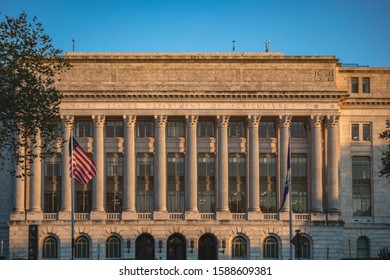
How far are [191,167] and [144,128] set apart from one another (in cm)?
591

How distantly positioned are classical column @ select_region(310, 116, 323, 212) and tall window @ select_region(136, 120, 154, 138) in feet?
48.9

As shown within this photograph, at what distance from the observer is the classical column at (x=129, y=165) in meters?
76.5

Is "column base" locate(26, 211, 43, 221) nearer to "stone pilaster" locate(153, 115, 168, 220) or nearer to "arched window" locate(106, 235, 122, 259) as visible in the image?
"arched window" locate(106, 235, 122, 259)

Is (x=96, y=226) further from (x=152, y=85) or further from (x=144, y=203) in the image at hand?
(x=152, y=85)

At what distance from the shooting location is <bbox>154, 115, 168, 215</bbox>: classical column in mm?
76438

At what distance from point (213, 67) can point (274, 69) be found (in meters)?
5.69

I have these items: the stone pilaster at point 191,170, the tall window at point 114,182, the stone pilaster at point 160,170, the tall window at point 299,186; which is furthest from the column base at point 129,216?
the tall window at point 299,186

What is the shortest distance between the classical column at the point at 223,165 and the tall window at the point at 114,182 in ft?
30.0

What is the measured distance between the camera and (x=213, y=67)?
78312 mm

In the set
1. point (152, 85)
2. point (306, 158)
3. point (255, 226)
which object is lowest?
point (255, 226)

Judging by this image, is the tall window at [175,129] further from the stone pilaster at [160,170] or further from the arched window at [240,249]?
the arched window at [240,249]

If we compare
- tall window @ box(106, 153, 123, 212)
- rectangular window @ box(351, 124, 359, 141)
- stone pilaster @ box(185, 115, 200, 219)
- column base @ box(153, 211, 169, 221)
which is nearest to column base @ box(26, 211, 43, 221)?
tall window @ box(106, 153, 123, 212)

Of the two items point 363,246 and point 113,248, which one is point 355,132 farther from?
point 113,248

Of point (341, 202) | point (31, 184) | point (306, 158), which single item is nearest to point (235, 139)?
point (306, 158)
